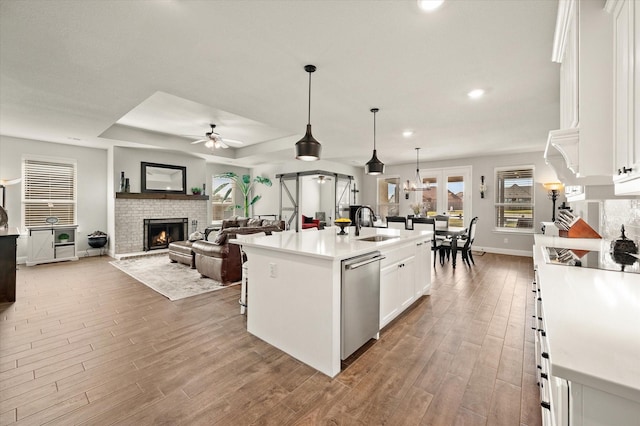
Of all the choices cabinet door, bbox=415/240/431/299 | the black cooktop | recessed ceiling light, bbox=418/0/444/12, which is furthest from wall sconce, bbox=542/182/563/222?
recessed ceiling light, bbox=418/0/444/12

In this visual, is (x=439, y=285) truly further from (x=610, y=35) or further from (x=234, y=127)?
(x=234, y=127)

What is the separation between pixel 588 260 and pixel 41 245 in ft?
27.8

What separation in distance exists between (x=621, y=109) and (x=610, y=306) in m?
0.86

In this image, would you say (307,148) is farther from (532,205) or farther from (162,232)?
(532,205)

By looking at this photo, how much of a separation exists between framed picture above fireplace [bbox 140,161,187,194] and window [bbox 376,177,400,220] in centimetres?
609

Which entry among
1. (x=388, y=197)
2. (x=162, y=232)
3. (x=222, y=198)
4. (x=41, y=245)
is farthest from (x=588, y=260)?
(x=222, y=198)

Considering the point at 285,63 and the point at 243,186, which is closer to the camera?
the point at 285,63

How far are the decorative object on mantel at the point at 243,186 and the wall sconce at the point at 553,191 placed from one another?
750cm

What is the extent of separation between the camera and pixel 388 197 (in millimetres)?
9203

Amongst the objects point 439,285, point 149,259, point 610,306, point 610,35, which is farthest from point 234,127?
point 610,306

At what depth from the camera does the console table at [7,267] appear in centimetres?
353

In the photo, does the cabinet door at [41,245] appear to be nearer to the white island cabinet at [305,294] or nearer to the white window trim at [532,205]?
the white island cabinet at [305,294]

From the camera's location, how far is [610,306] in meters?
1.07

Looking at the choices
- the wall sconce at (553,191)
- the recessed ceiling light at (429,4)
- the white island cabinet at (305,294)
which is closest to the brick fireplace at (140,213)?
the white island cabinet at (305,294)
